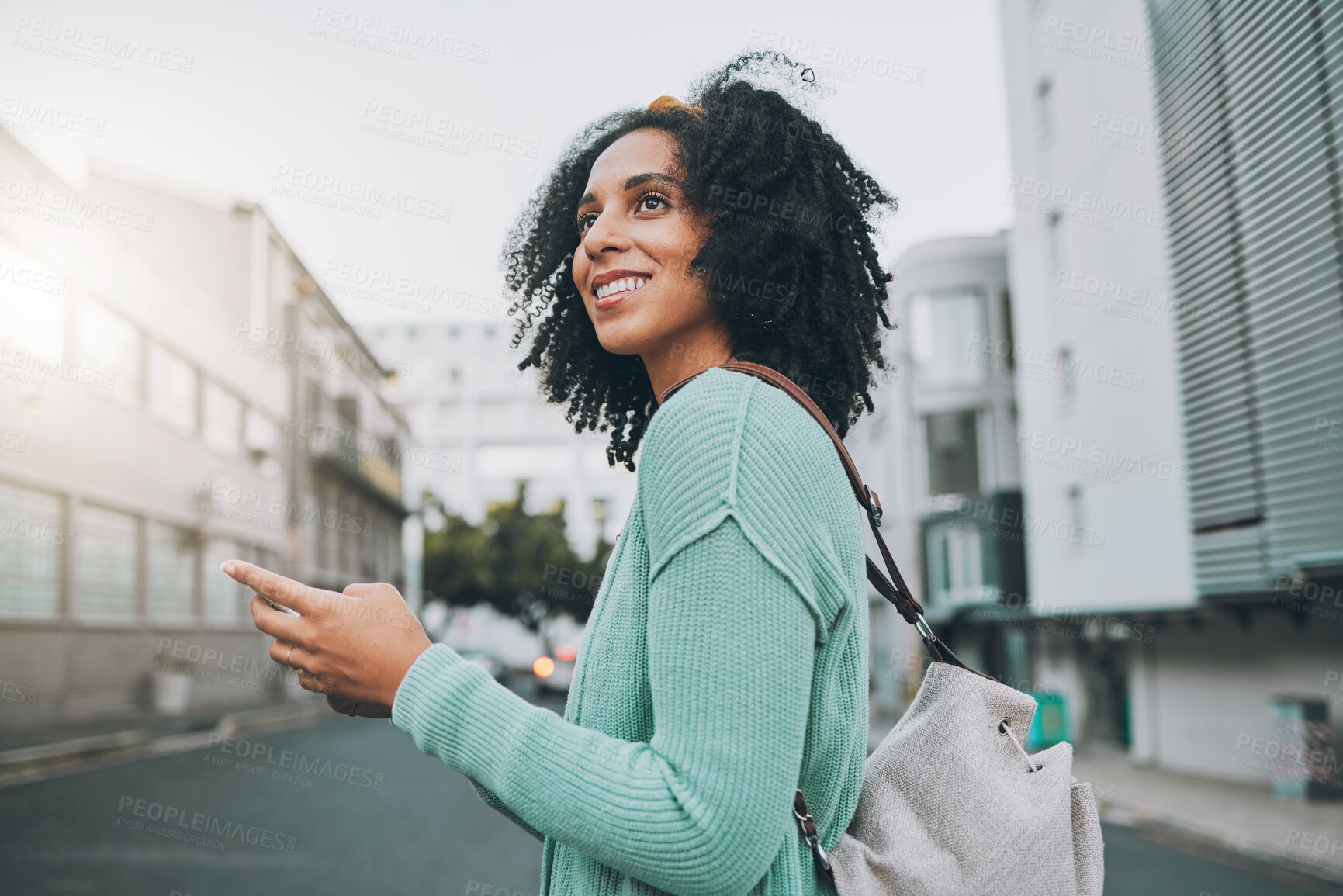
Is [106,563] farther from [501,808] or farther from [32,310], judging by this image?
[501,808]

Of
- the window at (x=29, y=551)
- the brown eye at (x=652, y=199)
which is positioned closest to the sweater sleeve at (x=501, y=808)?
the brown eye at (x=652, y=199)

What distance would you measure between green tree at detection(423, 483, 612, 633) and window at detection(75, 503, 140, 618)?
99.9 ft

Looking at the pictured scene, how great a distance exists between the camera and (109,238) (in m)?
17.8

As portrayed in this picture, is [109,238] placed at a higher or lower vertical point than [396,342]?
lower

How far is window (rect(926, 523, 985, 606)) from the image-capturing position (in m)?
24.1

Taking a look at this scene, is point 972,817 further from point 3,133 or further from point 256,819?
point 3,133

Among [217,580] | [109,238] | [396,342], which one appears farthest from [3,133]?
[396,342]

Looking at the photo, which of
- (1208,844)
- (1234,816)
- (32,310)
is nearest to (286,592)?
(1208,844)

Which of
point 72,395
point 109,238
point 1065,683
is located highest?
point 109,238

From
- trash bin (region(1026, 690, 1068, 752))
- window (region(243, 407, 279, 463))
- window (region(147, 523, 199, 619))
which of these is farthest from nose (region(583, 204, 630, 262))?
window (region(243, 407, 279, 463))

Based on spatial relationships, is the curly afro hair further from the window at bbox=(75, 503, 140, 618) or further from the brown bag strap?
the window at bbox=(75, 503, 140, 618)

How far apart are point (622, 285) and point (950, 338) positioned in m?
25.5

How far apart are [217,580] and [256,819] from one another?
1683cm

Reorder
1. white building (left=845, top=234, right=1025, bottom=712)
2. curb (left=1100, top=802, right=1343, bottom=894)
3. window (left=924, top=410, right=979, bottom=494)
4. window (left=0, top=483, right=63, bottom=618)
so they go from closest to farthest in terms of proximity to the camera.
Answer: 1. curb (left=1100, top=802, right=1343, bottom=894)
2. window (left=0, top=483, right=63, bottom=618)
3. white building (left=845, top=234, right=1025, bottom=712)
4. window (left=924, top=410, right=979, bottom=494)
